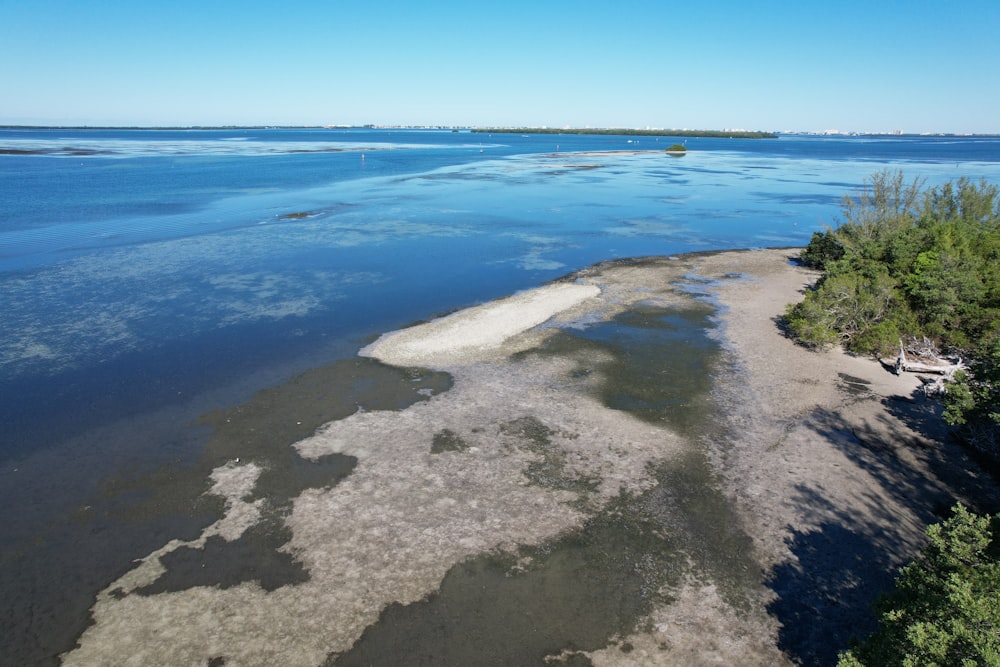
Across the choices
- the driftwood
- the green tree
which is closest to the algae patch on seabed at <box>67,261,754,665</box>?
the green tree

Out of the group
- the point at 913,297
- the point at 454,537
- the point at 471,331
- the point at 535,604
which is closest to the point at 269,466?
the point at 454,537

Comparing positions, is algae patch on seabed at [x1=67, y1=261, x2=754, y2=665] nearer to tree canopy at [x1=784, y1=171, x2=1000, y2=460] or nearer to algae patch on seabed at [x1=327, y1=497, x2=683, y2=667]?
algae patch on seabed at [x1=327, y1=497, x2=683, y2=667]

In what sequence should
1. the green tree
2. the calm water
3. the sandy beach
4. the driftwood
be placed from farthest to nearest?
1. the driftwood
2. the calm water
3. the sandy beach
4. the green tree

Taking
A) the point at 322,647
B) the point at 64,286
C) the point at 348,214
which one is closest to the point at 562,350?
the point at 322,647

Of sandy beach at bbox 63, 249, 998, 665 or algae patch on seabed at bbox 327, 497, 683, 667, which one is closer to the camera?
algae patch on seabed at bbox 327, 497, 683, 667

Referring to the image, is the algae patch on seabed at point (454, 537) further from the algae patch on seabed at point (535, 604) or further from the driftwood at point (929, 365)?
the driftwood at point (929, 365)
